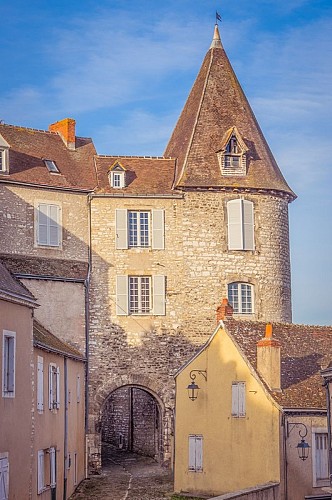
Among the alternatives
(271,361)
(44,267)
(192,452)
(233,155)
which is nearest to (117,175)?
(233,155)

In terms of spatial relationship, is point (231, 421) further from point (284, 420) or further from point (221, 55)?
point (221, 55)

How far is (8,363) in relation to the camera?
21.8 metres

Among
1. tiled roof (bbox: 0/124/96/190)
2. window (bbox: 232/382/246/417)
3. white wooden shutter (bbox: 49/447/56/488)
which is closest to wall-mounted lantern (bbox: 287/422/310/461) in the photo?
window (bbox: 232/382/246/417)

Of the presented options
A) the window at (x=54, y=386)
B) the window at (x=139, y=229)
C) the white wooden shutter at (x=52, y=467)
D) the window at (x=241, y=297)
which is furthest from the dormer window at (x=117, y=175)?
the white wooden shutter at (x=52, y=467)

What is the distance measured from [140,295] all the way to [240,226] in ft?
16.3

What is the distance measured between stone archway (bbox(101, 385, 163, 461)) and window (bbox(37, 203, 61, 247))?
7.49 metres

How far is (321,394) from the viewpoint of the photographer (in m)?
28.3

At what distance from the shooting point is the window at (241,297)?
127 feet

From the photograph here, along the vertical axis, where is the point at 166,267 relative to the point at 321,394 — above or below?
above

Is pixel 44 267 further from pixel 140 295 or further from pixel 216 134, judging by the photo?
pixel 216 134

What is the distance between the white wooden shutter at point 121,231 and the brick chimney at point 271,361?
11.5 m

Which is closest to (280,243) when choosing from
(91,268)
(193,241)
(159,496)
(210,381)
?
(193,241)

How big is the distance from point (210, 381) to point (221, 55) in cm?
1793

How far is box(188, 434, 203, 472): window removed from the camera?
30.5 m
